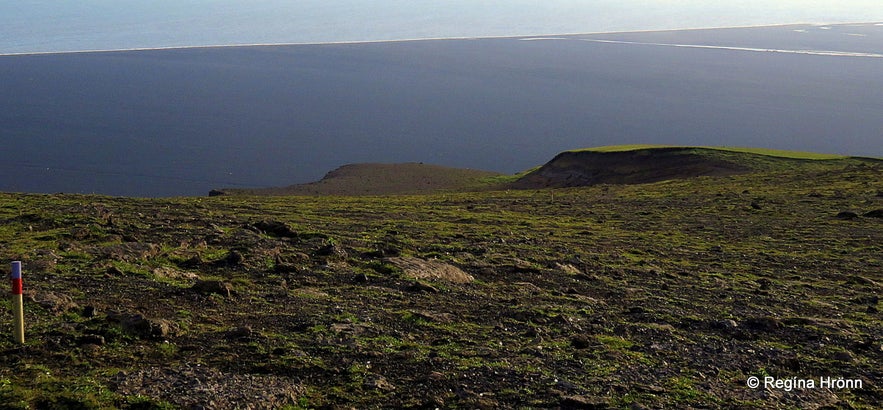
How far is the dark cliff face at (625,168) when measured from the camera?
114 feet

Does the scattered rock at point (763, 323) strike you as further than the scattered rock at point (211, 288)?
Yes

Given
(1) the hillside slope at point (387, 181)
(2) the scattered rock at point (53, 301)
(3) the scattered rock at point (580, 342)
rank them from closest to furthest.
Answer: (2) the scattered rock at point (53, 301), (3) the scattered rock at point (580, 342), (1) the hillside slope at point (387, 181)

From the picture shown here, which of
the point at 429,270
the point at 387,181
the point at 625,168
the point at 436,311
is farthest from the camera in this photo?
the point at 387,181

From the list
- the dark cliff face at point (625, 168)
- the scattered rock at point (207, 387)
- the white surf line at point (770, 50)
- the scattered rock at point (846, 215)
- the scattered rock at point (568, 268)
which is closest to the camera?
the scattered rock at point (207, 387)

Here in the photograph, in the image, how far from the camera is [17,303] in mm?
7070

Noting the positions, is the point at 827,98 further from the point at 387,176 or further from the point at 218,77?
the point at 218,77

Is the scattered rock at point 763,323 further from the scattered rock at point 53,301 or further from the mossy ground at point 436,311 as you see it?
the scattered rock at point 53,301

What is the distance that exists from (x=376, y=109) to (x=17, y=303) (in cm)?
5833

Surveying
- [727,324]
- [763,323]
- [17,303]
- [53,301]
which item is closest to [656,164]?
[763,323]

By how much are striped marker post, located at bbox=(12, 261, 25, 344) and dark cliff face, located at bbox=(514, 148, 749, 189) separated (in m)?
29.4

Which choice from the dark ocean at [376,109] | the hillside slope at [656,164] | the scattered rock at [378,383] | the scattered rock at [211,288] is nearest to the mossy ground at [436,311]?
the scattered rock at [378,383]

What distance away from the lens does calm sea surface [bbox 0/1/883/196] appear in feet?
152

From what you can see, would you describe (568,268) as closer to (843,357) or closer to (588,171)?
(843,357)

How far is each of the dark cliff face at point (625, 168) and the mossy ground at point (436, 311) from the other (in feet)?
→ 55.9
